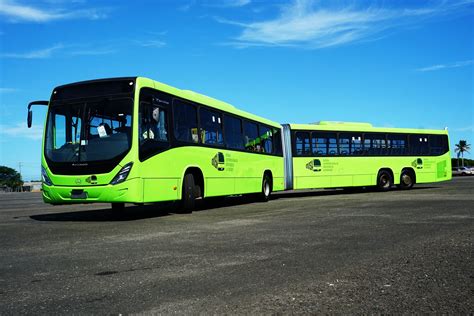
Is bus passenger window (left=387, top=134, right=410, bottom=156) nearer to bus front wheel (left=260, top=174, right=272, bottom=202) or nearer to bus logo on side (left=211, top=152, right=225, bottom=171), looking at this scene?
bus front wheel (left=260, top=174, right=272, bottom=202)

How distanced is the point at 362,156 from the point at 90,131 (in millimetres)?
16880

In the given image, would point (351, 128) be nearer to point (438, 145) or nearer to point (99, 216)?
point (438, 145)

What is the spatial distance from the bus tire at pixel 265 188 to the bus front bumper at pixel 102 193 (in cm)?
909

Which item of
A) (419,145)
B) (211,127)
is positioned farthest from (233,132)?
(419,145)

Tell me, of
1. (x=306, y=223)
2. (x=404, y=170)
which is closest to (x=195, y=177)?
(x=306, y=223)

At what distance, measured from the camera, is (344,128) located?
80.7ft

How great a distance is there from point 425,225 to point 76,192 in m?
7.63

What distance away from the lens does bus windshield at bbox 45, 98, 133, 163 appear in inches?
435

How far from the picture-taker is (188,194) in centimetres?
1305

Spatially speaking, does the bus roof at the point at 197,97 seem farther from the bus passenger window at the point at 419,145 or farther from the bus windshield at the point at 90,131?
the bus passenger window at the point at 419,145

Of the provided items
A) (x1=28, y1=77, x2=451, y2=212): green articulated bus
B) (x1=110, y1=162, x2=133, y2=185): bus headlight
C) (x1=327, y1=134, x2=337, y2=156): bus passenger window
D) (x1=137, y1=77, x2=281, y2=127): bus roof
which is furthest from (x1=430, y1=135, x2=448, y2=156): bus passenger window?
(x1=110, y1=162, x2=133, y2=185): bus headlight

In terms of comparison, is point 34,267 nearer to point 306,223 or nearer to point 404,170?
point 306,223

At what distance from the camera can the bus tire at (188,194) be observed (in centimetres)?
1298

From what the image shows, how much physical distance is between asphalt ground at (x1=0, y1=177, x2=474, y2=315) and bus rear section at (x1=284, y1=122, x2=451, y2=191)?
13.6 metres
